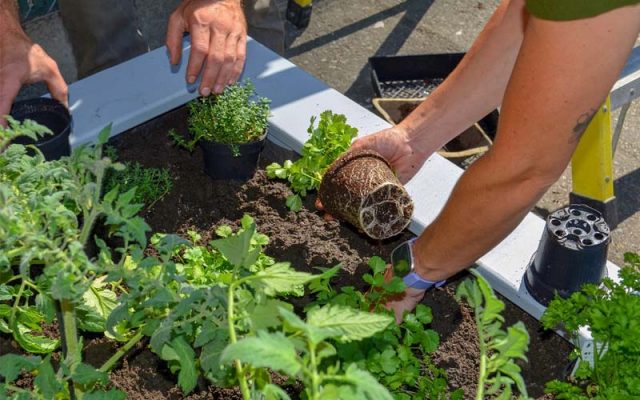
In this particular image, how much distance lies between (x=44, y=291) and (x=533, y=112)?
109cm

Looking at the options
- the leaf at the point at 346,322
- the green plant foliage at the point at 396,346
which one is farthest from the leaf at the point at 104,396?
the leaf at the point at 346,322

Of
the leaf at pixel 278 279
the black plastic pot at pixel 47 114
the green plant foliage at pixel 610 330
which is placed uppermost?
the leaf at pixel 278 279

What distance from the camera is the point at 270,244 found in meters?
2.54

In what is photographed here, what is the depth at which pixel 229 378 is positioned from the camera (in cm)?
177

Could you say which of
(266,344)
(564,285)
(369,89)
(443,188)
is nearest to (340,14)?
(369,89)

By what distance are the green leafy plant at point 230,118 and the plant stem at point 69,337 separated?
0.86 metres

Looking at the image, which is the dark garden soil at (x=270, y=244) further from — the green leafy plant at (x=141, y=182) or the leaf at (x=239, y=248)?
the leaf at (x=239, y=248)

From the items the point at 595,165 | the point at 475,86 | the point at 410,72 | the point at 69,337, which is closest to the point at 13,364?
the point at 69,337

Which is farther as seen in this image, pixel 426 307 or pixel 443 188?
pixel 443 188

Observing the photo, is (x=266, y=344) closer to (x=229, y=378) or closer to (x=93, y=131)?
(x=229, y=378)

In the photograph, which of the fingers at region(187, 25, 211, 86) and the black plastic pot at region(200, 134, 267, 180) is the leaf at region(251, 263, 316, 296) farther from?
the fingers at region(187, 25, 211, 86)

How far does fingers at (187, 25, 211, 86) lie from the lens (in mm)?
2719

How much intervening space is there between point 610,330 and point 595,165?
1421mm

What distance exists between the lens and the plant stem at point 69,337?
1.79 meters
